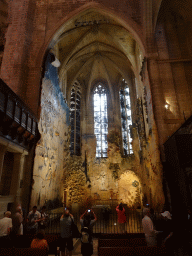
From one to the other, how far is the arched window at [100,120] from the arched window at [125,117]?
67.5 inches

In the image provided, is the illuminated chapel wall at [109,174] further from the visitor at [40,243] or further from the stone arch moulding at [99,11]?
the visitor at [40,243]

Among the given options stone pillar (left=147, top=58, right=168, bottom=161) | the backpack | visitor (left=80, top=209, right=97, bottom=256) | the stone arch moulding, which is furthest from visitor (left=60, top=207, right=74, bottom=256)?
the stone arch moulding

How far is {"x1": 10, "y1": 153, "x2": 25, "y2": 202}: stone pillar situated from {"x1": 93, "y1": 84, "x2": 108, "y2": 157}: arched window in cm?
944

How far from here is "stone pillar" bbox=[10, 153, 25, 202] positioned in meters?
8.45

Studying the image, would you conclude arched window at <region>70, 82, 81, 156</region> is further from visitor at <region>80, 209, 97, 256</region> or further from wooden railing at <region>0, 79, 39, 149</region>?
visitor at <region>80, 209, 97, 256</region>

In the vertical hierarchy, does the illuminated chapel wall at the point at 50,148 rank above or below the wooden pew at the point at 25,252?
above

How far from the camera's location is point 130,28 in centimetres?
1176

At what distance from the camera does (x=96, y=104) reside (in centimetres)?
1973

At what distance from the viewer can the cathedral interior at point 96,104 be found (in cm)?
841

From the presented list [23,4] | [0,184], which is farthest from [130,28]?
[0,184]

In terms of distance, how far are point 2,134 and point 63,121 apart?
333 inches

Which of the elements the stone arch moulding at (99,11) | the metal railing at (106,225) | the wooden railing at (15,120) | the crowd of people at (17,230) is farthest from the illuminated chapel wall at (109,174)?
the crowd of people at (17,230)

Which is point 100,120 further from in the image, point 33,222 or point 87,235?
point 87,235

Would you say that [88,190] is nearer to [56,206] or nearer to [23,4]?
[56,206]
